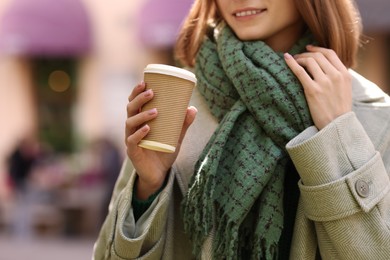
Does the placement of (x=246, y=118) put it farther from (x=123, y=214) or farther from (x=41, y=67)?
(x=41, y=67)

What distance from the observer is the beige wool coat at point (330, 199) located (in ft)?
6.96

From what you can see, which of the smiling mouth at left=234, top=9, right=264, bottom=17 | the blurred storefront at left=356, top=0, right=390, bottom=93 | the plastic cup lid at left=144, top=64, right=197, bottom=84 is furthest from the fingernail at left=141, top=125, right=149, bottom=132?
the blurred storefront at left=356, top=0, right=390, bottom=93

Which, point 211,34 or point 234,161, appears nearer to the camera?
point 234,161

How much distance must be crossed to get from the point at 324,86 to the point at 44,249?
30.4 ft

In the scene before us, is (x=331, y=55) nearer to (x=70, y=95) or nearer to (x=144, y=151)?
(x=144, y=151)

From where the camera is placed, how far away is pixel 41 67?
14961mm

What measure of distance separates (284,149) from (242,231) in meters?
0.27

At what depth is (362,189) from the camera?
6.97 feet

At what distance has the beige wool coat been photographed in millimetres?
2121

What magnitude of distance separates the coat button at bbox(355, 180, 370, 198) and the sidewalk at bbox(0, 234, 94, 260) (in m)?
7.70

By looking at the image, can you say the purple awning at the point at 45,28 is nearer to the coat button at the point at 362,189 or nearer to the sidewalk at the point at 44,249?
the sidewalk at the point at 44,249

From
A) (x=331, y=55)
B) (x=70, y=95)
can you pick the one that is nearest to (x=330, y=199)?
(x=331, y=55)

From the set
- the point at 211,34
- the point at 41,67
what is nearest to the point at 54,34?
the point at 41,67

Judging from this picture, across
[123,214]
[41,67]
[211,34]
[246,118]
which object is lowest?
[41,67]
